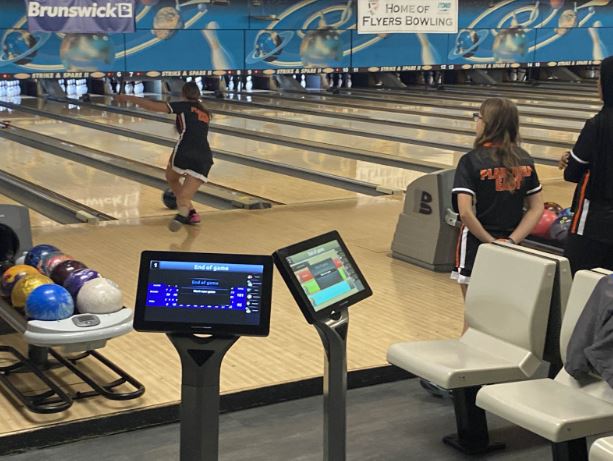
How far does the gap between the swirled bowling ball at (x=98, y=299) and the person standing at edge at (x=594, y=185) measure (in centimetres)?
176

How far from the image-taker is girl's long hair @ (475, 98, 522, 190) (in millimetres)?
3773

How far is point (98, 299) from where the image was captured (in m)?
3.61

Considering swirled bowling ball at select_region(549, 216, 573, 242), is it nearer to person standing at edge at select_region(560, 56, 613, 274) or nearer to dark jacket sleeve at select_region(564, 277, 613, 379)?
person standing at edge at select_region(560, 56, 613, 274)

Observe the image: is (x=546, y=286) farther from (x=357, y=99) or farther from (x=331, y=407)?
(x=357, y=99)

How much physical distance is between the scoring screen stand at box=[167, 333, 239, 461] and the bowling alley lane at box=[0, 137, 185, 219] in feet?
16.1

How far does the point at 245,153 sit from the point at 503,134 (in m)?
6.71

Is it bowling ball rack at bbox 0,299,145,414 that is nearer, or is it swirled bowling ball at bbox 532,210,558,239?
bowling ball rack at bbox 0,299,145,414

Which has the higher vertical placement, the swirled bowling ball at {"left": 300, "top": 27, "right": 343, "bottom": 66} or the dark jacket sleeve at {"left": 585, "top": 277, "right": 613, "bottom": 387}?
the swirled bowling ball at {"left": 300, "top": 27, "right": 343, "bottom": 66}

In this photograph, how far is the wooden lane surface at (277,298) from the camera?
3840 mm

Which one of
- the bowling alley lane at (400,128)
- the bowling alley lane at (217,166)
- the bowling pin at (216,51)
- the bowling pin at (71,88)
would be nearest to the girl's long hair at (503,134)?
the bowling alley lane at (217,166)

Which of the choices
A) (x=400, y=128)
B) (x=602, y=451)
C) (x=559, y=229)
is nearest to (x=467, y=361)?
(x=602, y=451)

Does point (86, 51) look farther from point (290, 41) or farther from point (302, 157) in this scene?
point (302, 157)

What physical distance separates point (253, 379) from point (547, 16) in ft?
52.8

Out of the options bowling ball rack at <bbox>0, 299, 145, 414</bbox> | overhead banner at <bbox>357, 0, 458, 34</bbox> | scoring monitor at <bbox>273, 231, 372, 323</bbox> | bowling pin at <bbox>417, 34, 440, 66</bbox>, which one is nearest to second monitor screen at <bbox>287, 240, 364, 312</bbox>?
scoring monitor at <bbox>273, 231, 372, 323</bbox>
